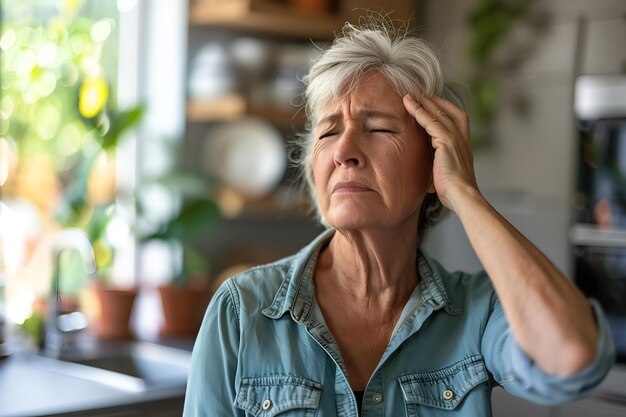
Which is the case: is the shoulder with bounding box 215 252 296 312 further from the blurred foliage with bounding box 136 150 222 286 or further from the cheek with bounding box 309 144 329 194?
the blurred foliage with bounding box 136 150 222 286

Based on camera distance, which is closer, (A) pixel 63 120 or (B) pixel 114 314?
(B) pixel 114 314

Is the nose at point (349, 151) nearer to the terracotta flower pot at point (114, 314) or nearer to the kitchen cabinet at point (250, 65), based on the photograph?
the terracotta flower pot at point (114, 314)

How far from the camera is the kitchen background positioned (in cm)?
300

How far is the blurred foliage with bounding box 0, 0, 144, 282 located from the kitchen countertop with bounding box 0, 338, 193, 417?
2.04ft

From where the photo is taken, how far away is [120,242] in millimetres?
3158

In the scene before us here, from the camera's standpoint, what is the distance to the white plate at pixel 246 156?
330 centimetres

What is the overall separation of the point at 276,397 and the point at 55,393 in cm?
95

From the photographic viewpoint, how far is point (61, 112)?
3131mm

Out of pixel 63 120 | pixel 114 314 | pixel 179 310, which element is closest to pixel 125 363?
pixel 114 314

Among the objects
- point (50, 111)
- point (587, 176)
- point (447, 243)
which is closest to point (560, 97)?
point (587, 176)

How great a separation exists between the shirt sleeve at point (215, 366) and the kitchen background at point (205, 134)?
4.85ft

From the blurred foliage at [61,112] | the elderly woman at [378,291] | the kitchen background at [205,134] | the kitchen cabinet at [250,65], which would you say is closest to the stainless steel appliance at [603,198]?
the kitchen background at [205,134]

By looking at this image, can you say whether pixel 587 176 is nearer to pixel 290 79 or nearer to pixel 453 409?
pixel 290 79

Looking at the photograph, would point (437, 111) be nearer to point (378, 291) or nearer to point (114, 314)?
point (378, 291)
